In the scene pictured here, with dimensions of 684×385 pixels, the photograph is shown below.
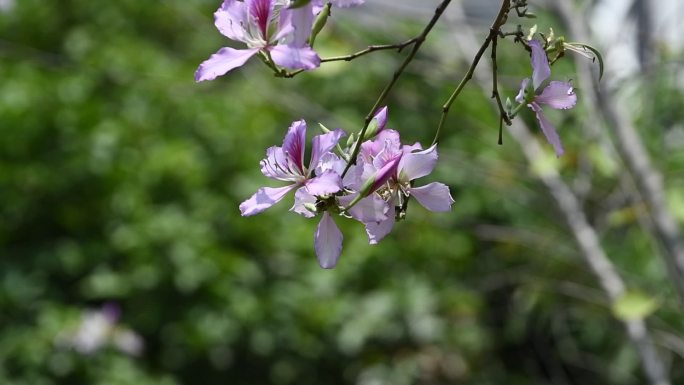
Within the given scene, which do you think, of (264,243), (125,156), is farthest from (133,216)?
(264,243)

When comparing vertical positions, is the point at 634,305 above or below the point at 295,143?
→ below

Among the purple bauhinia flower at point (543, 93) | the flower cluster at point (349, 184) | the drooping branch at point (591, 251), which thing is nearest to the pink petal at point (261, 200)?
the flower cluster at point (349, 184)

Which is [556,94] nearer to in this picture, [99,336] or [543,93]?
[543,93]

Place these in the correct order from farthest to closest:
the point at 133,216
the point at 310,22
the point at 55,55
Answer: the point at 55,55 < the point at 133,216 < the point at 310,22

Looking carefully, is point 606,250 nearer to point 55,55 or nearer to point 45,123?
point 45,123

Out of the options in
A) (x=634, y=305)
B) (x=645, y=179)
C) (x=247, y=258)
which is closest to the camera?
(x=634, y=305)

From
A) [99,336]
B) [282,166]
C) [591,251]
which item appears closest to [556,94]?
[282,166]
